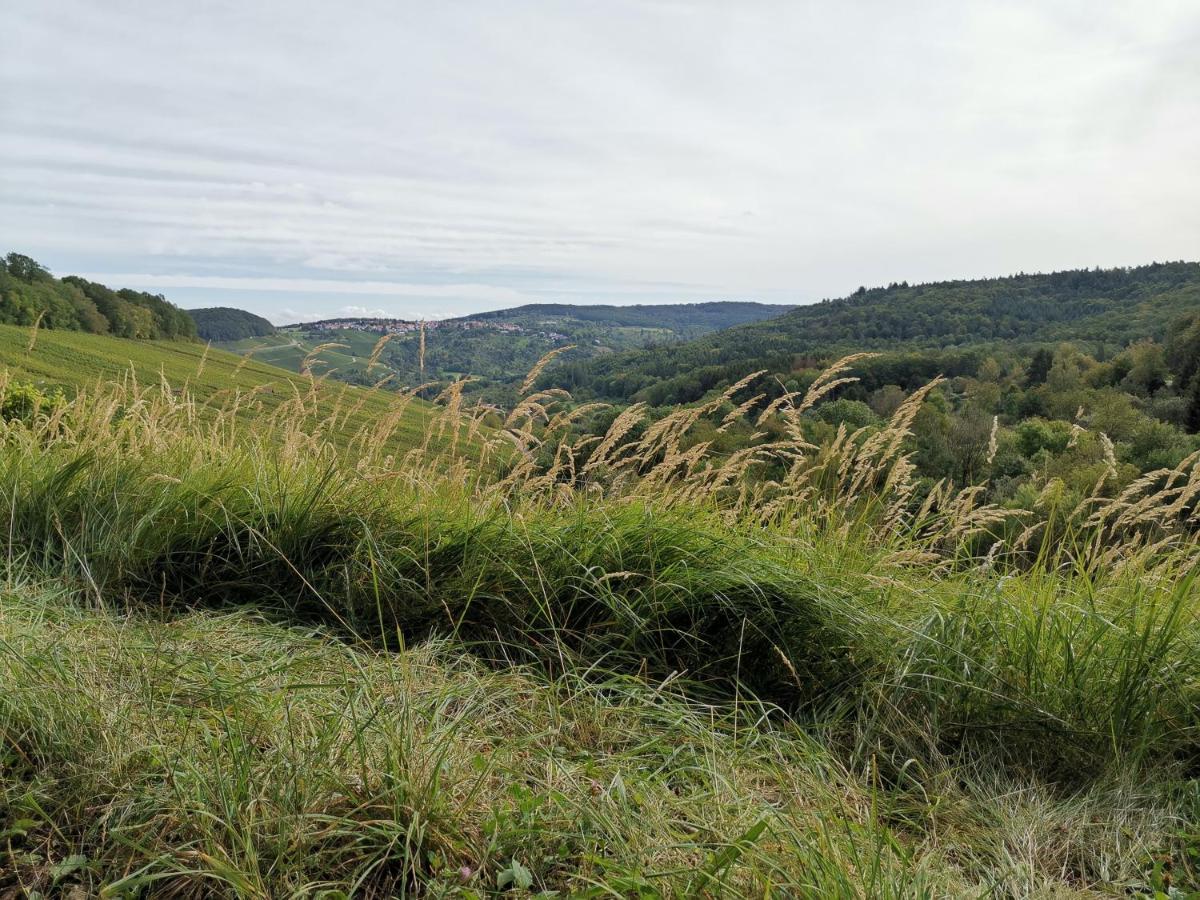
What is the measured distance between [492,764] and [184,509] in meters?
2.27

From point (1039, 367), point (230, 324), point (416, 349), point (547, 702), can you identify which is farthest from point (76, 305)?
point (230, 324)

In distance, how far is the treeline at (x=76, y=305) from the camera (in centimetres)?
5212

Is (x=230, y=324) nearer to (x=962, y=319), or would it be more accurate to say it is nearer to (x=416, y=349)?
(x=962, y=319)

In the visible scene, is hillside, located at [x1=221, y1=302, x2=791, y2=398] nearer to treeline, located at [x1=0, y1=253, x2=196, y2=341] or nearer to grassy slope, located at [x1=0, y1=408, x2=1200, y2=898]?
grassy slope, located at [x1=0, y1=408, x2=1200, y2=898]

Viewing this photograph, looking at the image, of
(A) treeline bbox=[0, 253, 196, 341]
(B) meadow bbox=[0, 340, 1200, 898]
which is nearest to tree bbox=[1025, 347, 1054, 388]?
(B) meadow bbox=[0, 340, 1200, 898]

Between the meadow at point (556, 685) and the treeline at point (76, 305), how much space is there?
189ft

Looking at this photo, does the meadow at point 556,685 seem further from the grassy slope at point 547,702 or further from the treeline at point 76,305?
the treeline at point 76,305

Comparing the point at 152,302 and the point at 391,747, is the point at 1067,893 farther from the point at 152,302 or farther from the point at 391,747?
the point at 152,302

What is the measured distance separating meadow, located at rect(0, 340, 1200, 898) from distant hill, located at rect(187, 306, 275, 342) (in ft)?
578

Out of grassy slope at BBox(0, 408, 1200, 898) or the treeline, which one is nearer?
grassy slope at BBox(0, 408, 1200, 898)

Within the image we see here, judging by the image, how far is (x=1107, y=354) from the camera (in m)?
77.2

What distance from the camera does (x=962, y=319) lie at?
114 metres

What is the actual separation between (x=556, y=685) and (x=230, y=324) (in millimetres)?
201945

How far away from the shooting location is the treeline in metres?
52.1
